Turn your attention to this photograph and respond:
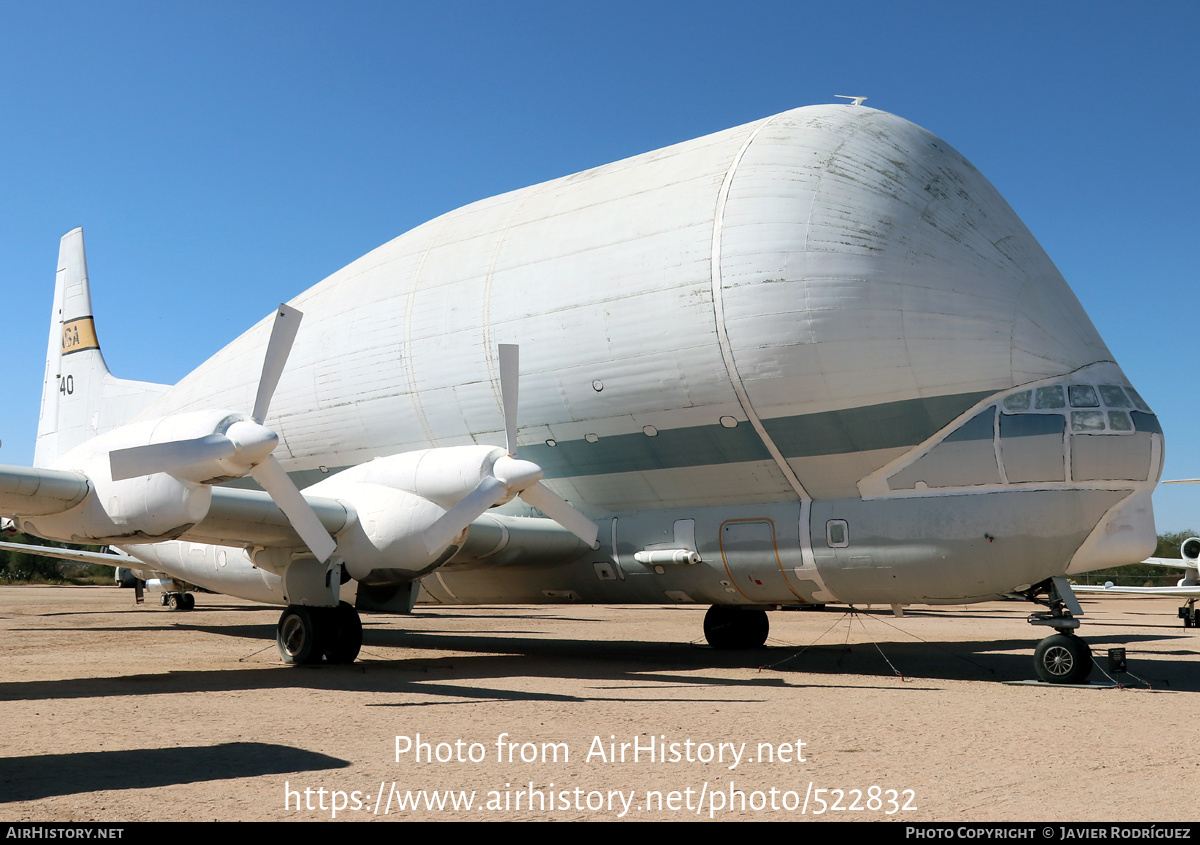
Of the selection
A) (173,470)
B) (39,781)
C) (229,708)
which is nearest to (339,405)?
(173,470)

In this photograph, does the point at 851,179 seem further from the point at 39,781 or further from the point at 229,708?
the point at 39,781

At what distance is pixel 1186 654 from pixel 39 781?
1915 cm

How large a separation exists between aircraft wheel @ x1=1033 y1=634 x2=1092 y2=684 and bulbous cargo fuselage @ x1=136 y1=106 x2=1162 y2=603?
3.42ft

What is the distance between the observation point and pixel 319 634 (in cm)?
1377

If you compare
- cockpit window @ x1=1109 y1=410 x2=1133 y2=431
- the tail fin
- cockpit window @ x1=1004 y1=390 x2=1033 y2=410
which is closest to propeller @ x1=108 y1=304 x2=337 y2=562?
cockpit window @ x1=1004 y1=390 x2=1033 y2=410

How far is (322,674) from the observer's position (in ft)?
42.6

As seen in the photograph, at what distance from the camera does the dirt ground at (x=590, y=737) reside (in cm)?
575

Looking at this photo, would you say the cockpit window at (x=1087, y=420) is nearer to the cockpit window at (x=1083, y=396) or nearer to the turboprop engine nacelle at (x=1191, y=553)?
the cockpit window at (x=1083, y=396)

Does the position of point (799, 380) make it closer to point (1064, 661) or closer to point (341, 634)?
point (1064, 661)

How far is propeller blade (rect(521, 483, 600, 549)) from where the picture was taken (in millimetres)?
12891

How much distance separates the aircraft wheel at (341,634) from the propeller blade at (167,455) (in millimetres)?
3872

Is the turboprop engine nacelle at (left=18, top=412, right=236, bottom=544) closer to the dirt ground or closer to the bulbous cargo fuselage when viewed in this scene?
the dirt ground

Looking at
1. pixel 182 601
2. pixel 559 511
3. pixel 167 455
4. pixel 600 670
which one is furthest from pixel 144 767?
pixel 182 601

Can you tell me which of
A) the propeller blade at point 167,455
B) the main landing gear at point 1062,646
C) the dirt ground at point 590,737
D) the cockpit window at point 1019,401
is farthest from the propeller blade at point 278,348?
the main landing gear at point 1062,646
